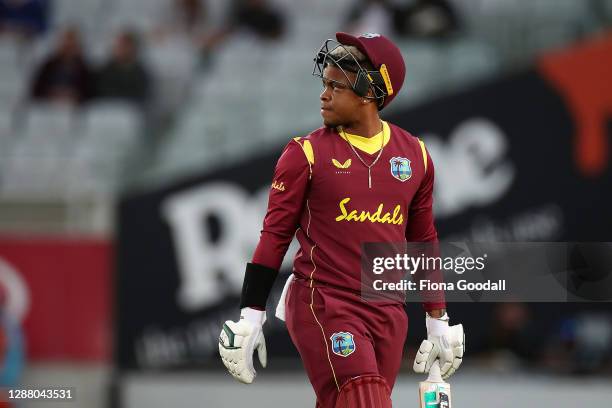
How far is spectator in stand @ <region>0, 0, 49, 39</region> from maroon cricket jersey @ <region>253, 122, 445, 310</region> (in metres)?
8.57

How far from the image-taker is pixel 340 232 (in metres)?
4.57

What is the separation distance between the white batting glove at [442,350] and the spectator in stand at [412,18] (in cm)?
721

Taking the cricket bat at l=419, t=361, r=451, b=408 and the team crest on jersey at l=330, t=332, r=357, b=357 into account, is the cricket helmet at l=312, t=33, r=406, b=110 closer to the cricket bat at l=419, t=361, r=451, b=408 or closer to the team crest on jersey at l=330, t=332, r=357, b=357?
the team crest on jersey at l=330, t=332, r=357, b=357

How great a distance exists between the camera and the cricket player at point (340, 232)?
4.47 m

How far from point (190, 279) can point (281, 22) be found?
3979mm

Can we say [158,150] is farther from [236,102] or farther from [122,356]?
[122,356]

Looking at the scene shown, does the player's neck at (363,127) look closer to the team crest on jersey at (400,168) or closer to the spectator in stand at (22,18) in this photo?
the team crest on jersey at (400,168)

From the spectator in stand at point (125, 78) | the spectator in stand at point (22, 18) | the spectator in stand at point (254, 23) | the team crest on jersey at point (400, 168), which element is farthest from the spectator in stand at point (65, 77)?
the team crest on jersey at point (400, 168)

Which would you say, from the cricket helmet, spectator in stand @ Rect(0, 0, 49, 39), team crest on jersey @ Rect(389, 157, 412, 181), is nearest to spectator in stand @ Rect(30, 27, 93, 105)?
spectator in stand @ Rect(0, 0, 49, 39)

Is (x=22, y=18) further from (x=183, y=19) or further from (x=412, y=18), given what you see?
(x=412, y=18)

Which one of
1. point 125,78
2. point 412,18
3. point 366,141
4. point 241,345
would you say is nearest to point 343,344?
point 241,345

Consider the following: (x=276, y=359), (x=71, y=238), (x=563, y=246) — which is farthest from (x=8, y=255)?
(x=563, y=246)

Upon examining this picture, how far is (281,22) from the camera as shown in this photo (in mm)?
12523

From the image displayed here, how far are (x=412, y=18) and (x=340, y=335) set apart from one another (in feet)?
25.3
